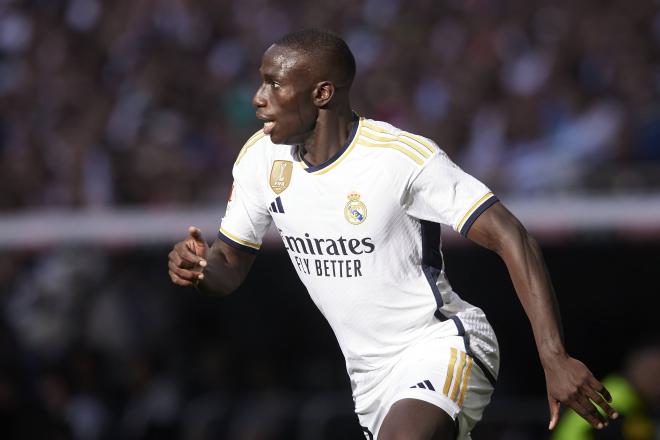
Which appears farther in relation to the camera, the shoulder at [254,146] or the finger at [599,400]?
the shoulder at [254,146]

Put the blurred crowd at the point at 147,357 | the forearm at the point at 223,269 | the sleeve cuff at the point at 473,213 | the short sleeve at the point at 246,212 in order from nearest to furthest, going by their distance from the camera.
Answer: the sleeve cuff at the point at 473,213 < the forearm at the point at 223,269 < the short sleeve at the point at 246,212 < the blurred crowd at the point at 147,357

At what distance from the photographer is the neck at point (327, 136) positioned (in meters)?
5.06

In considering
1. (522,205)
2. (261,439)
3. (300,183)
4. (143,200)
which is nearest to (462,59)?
(522,205)

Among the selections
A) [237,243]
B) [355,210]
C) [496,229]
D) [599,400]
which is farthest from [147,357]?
[599,400]

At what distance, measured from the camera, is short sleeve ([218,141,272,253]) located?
17.5 ft

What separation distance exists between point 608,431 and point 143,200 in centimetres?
479

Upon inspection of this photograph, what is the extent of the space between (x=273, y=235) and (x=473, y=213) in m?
5.16

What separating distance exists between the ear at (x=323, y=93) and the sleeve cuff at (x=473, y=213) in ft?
2.49

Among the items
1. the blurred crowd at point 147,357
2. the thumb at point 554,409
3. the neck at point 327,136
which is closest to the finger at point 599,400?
the thumb at point 554,409

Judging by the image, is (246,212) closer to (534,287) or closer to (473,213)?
(473,213)

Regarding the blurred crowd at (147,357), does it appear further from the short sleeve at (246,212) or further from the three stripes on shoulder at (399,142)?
the three stripes on shoulder at (399,142)

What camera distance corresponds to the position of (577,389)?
437 cm

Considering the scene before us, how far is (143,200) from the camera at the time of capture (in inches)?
413

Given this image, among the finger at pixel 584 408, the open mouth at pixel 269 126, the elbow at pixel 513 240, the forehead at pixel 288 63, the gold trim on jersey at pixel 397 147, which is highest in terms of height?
the forehead at pixel 288 63
